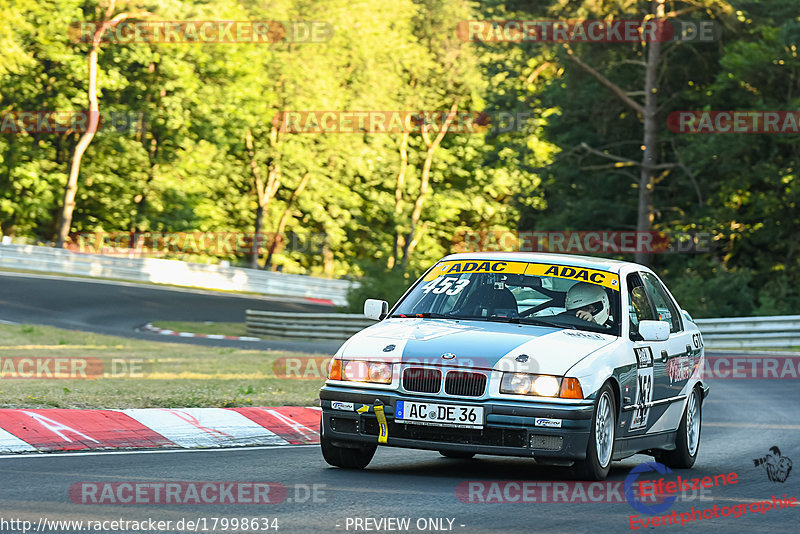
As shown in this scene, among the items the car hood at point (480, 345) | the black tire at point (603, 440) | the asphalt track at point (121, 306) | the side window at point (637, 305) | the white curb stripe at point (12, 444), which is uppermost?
the side window at point (637, 305)

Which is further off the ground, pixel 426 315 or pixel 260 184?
pixel 260 184

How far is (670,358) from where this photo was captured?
10195 mm

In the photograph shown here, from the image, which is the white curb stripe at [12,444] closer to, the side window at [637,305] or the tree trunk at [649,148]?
the side window at [637,305]

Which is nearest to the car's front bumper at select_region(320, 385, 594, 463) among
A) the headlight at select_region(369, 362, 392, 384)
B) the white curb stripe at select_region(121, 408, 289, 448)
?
the headlight at select_region(369, 362, 392, 384)

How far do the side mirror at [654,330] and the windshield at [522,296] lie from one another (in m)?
0.19

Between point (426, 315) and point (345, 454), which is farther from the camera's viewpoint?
A: point (426, 315)

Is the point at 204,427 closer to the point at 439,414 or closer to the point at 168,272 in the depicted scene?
the point at 439,414

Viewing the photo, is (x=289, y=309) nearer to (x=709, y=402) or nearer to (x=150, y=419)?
(x=709, y=402)

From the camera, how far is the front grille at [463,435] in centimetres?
823

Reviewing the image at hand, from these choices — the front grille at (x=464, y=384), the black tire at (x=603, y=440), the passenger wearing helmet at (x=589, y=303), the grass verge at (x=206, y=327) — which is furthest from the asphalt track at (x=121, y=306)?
the front grille at (x=464, y=384)

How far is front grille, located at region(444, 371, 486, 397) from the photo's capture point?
829cm

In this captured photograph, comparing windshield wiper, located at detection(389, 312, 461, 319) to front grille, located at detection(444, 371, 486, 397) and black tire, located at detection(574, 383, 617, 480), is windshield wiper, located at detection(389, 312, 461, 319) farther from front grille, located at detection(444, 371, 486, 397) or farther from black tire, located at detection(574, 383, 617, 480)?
black tire, located at detection(574, 383, 617, 480)

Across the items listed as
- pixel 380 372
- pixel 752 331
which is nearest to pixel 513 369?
pixel 380 372

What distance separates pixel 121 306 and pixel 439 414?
29.9m
